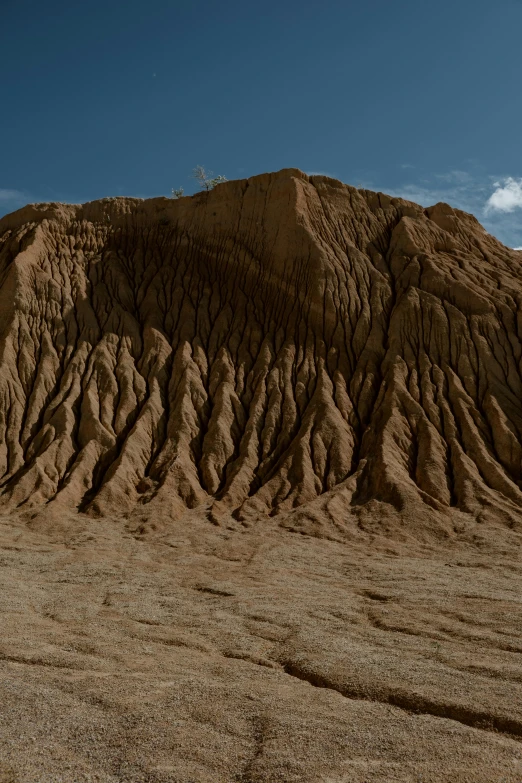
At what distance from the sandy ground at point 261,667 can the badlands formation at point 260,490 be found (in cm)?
6

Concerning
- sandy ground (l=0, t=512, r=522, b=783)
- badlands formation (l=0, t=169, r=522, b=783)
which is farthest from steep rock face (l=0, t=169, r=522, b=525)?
sandy ground (l=0, t=512, r=522, b=783)

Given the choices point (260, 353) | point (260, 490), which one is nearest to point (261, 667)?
point (260, 490)

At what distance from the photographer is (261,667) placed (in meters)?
11.4

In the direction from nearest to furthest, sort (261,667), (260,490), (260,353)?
(261,667) < (260,490) < (260,353)

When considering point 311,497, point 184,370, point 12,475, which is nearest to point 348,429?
point 311,497

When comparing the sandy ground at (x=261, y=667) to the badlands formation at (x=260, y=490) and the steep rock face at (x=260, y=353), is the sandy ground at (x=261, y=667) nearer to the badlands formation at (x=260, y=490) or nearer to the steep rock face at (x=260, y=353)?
the badlands formation at (x=260, y=490)

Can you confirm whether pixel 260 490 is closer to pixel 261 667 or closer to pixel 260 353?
pixel 260 353

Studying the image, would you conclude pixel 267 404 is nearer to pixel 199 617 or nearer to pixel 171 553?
pixel 171 553

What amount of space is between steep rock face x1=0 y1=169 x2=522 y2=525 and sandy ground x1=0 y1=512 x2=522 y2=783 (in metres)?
5.83

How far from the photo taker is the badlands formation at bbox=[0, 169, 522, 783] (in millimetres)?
8609

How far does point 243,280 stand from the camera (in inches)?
1444

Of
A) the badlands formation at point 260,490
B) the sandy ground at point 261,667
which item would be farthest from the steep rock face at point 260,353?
the sandy ground at point 261,667

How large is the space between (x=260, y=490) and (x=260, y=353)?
923 cm

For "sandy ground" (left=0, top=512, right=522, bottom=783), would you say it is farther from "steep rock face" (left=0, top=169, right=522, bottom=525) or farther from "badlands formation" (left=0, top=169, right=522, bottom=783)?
"steep rock face" (left=0, top=169, right=522, bottom=525)
